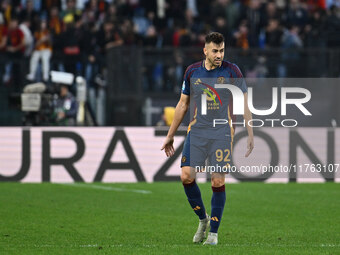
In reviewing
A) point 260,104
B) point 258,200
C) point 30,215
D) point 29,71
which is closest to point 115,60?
point 29,71

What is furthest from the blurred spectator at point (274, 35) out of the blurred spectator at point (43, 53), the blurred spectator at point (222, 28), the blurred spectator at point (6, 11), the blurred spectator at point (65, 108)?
the blurred spectator at point (6, 11)

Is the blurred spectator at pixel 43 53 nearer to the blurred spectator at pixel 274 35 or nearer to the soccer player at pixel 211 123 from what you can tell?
the blurred spectator at pixel 274 35

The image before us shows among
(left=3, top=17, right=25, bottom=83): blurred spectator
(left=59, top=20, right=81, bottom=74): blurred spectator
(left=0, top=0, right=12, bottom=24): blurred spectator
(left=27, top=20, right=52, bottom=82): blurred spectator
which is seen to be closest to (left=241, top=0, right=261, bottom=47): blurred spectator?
(left=59, top=20, right=81, bottom=74): blurred spectator

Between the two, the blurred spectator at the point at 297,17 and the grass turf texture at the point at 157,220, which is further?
the blurred spectator at the point at 297,17

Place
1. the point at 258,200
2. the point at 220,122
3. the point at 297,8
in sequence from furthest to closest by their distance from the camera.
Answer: the point at 297,8
the point at 258,200
the point at 220,122

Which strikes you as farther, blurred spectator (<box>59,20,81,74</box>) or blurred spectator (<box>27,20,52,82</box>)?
blurred spectator (<box>59,20,81,74</box>)

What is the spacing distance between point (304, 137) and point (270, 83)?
2324 mm

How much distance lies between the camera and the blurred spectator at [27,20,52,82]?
19125mm

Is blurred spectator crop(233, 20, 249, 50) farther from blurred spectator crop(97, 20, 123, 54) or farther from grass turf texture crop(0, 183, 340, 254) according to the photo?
grass turf texture crop(0, 183, 340, 254)

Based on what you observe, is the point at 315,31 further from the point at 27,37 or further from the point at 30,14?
the point at 30,14

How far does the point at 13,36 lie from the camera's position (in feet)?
66.6

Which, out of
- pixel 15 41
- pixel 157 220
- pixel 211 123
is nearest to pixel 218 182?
pixel 211 123

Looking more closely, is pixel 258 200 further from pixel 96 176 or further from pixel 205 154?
pixel 205 154

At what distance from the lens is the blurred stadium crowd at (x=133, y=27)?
1941cm
